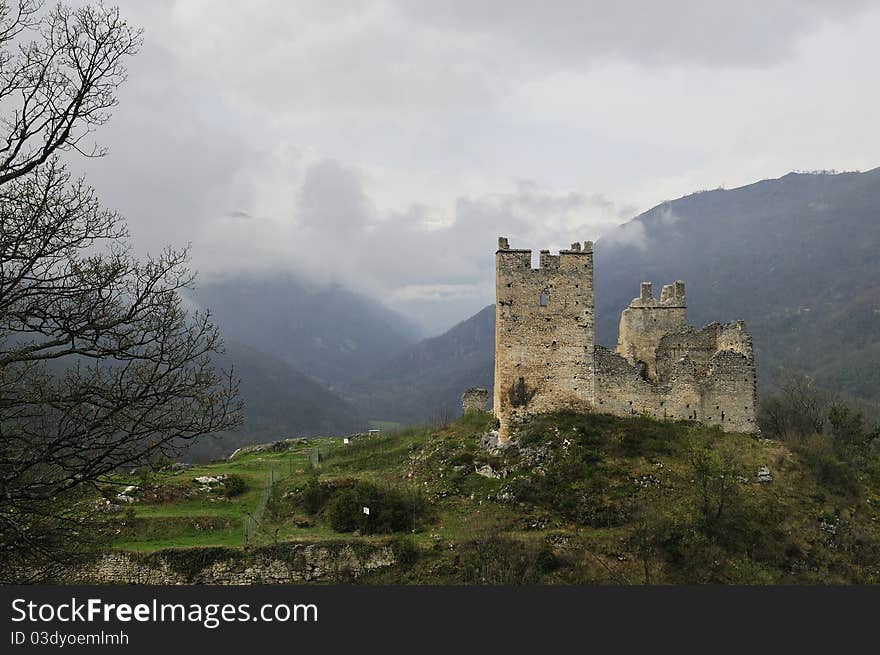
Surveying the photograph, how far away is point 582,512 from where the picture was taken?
22.6 meters

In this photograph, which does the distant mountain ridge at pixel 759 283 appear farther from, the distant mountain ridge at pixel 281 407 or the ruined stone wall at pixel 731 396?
the ruined stone wall at pixel 731 396

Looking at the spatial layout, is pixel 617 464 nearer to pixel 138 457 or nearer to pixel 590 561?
pixel 590 561

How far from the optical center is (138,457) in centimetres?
986

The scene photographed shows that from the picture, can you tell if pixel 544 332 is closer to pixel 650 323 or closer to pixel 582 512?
pixel 650 323

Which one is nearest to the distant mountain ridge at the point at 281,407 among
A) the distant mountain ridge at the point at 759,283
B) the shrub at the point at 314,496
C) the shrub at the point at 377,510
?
the distant mountain ridge at the point at 759,283

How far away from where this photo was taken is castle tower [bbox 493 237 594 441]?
85.9ft

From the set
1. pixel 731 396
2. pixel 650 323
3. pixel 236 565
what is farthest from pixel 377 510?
pixel 731 396

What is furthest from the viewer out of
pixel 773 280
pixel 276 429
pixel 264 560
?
pixel 773 280

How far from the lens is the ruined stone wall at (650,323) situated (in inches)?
1139

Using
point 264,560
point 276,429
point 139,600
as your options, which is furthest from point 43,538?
point 276,429

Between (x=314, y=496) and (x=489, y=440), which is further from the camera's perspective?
(x=489, y=440)

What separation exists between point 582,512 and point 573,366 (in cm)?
630

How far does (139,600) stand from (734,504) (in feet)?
62.3

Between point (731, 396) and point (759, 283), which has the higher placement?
point (759, 283)
